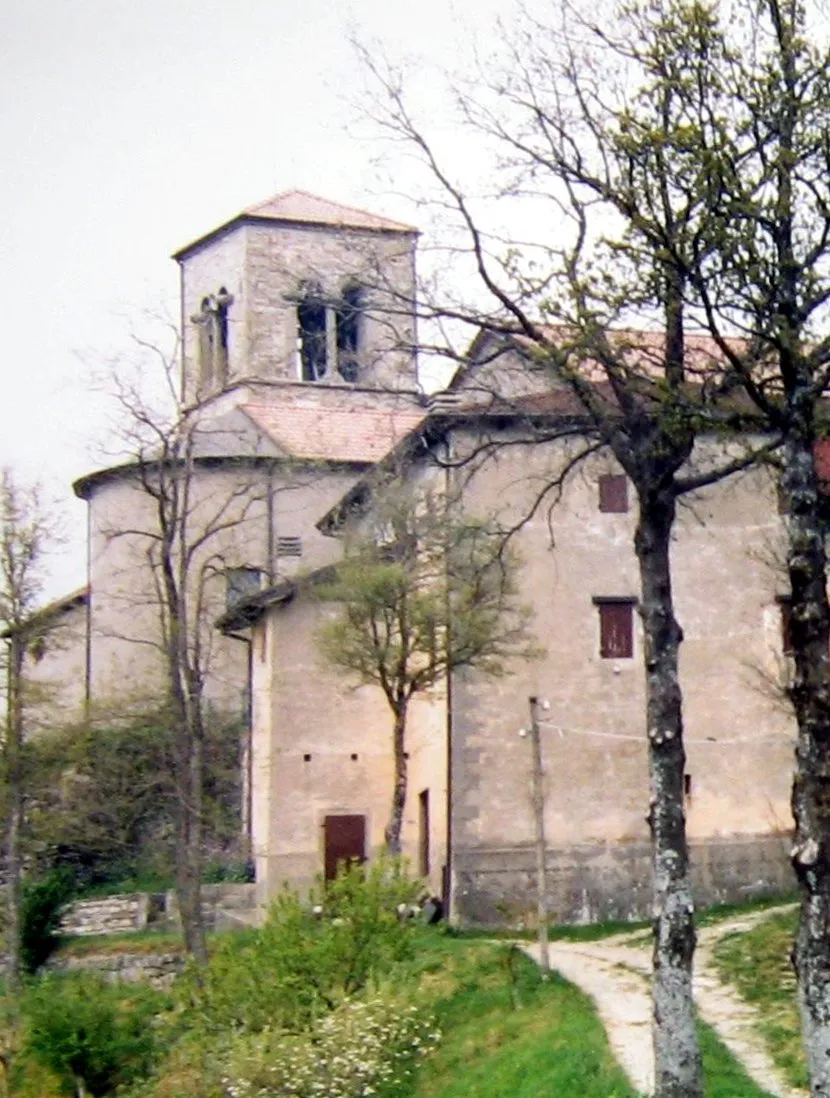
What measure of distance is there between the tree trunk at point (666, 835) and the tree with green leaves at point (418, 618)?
13.8 m

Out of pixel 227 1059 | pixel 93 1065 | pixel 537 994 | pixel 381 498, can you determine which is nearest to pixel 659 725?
pixel 227 1059

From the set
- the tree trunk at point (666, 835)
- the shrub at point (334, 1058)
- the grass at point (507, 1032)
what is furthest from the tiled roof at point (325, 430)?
the tree trunk at point (666, 835)

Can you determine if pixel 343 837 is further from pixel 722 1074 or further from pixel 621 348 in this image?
pixel 621 348

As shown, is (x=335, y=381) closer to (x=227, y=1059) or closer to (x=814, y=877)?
(x=227, y=1059)

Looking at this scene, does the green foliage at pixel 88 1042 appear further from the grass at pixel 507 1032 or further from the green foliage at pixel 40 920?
the green foliage at pixel 40 920

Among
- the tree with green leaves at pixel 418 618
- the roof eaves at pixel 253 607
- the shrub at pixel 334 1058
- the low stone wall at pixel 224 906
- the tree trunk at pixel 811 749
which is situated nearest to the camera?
the tree trunk at pixel 811 749

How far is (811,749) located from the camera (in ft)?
49.5

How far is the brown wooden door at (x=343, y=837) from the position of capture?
128 feet

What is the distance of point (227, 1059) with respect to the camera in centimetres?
2231

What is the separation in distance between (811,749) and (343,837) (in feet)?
80.9

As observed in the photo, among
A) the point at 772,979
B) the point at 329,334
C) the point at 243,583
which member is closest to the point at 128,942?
the point at 243,583

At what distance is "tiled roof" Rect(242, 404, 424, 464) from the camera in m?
48.0

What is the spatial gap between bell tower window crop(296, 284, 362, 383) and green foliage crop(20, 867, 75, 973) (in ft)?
38.7

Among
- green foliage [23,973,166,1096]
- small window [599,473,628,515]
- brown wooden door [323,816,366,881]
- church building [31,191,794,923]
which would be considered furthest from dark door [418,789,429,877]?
green foliage [23,973,166,1096]
